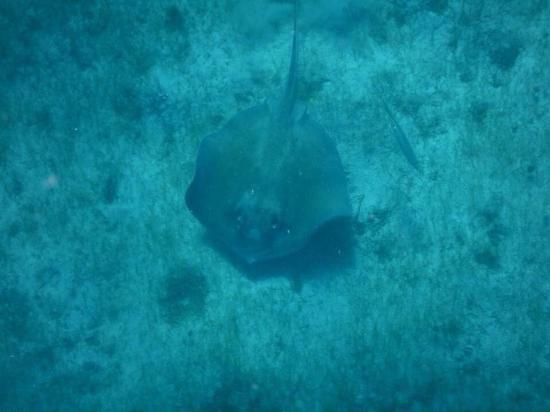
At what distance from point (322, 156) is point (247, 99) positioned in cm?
160

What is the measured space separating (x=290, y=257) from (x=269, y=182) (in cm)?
131

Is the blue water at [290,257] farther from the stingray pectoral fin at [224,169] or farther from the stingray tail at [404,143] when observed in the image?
the stingray pectoral fin at [224,169]

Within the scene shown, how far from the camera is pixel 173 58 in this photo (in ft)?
20.2

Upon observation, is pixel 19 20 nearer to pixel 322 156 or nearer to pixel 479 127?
pixel 322 156

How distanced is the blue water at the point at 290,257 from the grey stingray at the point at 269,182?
0.65 meters

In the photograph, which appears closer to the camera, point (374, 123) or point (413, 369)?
point (413, 369)

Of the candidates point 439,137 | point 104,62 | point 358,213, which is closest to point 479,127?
point 439,137

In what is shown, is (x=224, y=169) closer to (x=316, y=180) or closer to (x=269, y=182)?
(x=269, y=182)

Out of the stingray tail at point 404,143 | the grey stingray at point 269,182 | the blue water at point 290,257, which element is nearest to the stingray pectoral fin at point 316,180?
the grey stingray at point 269,182

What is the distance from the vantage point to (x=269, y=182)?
5.08m

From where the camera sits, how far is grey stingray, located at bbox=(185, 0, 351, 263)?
500 centimetres

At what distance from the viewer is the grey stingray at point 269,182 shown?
5.00 meters

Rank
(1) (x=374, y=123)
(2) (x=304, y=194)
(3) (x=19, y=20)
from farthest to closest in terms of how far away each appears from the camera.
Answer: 1. (1) (x=374, y=123)
2. (3) (x=19, y=20)
3. (2) (x=304, y=194)

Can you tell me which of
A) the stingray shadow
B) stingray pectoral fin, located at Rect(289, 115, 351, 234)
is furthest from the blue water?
stingray pectoral fin, located at Rect(289, 115, 351, 234)
